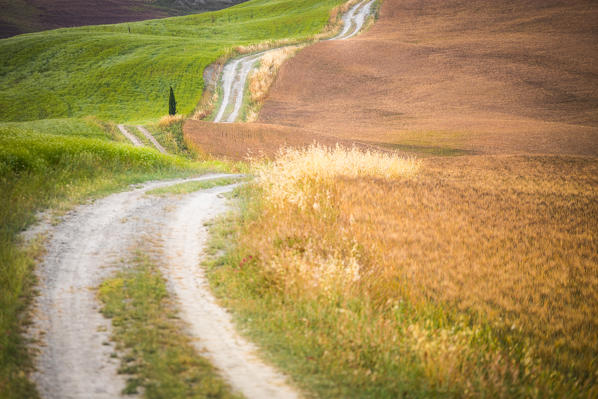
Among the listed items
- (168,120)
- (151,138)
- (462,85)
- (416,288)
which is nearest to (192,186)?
(416,288)

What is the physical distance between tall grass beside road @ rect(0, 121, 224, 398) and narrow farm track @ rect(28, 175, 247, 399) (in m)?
0.22

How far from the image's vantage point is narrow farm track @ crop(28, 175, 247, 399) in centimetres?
419

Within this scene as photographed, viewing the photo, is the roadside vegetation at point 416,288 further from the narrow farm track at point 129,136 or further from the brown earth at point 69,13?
the brown earth at point 69,13

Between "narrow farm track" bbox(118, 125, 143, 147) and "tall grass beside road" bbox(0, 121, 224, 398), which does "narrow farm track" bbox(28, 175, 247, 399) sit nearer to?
"tall grass beside road" bbox(0, 121, 224, 398)

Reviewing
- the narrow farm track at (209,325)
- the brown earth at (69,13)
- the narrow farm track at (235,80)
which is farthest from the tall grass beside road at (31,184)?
the brown earth at (69,13)

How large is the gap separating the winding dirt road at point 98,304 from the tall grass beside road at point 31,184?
24 centimetres

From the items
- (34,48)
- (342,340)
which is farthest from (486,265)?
(34,48)

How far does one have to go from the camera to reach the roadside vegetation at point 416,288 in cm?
442

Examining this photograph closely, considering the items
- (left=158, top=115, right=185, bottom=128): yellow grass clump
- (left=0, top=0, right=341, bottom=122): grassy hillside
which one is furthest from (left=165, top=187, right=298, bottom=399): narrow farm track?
(left=0, top=0, right=341, bottom=122): grassy hillside

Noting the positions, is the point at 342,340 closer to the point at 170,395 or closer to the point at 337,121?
the point at 170,395

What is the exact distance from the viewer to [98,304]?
5.71m

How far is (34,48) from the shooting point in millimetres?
55750

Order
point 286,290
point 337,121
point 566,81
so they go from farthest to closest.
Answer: point 566,81
point 337,121
point 286,290

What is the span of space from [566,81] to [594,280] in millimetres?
43903
